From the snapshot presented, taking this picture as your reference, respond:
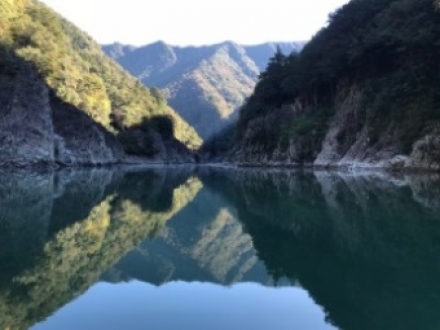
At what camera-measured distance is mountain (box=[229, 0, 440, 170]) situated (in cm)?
4984

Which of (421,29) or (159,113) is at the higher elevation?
(421,29)

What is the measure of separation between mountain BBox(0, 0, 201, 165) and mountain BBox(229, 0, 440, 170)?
2697 cm

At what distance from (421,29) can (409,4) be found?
18.3ft

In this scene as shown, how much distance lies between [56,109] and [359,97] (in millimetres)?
42345

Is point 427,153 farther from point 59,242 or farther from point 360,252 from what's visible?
point 59,242

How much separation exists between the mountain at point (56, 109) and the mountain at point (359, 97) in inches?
1062

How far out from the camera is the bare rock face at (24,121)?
6206 centimetres

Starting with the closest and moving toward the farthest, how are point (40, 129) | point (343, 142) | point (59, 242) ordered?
point (59, 242) → point (343, 142) → point (40, 129)

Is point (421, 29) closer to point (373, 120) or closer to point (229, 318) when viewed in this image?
point (373, 120)

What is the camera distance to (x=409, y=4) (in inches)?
2291

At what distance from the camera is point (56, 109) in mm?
79500

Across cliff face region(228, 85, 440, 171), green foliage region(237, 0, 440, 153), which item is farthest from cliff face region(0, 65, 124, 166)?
green foliage region(237, 0, 440, 153)

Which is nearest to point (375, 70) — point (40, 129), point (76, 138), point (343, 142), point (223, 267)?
point (343, 142)

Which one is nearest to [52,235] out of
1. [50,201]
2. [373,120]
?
[50,201]
